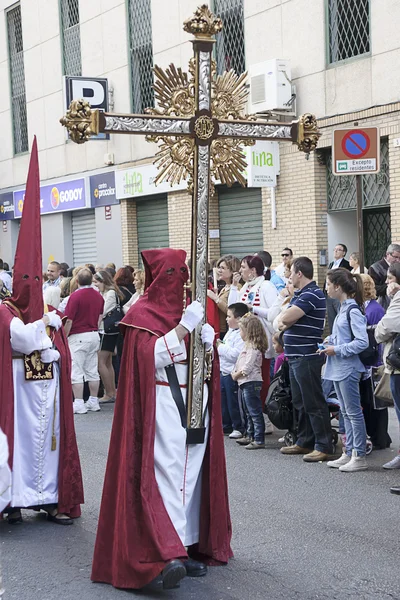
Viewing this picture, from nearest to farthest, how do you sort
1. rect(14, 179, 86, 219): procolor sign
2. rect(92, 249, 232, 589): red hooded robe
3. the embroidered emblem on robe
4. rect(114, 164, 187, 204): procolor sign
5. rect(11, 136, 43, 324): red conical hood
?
rect(92, 249, 232, 589): red hooded robe < rect(11, 136, 43, 324): red conical hood < the embroidered emblem on robe < rect(114, 164, 187, 204): procolor sign < rect(14, 179, 86, 219): procolor sign

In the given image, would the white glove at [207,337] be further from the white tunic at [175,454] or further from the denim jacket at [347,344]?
the denim jacket at [347,344]

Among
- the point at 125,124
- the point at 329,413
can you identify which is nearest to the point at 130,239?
the point at 329,413

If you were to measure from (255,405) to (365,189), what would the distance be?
21.9ft

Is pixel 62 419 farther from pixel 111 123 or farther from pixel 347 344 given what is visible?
pixel 347 344

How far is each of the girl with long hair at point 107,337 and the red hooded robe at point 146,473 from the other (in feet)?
24.4

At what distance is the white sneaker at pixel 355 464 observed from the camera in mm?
8336

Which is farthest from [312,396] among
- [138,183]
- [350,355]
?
[138,183]

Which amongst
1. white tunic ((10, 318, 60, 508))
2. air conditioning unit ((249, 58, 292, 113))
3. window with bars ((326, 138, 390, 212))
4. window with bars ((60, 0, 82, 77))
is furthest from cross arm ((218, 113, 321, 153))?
window with bars ((60, 0, 82, 77))

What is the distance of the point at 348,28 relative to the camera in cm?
1523

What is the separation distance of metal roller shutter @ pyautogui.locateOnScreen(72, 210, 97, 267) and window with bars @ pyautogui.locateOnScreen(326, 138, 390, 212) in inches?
356

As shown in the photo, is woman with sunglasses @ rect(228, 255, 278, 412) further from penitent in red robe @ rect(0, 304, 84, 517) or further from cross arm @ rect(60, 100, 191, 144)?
cross arm @ rect(60, 100, 191, 144)

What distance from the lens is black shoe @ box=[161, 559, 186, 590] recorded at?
506cm

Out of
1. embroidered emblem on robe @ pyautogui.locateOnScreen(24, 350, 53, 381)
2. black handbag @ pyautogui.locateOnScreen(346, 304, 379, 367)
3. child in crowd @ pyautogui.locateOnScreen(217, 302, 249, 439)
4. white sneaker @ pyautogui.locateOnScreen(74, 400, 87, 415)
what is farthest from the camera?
white sneaker @ pyautogui.locateOnScreen(74, 400, 87, 415)

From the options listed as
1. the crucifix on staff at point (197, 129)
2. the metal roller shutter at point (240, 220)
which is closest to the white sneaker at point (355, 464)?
the crucifix on staff at point (197, 129)
